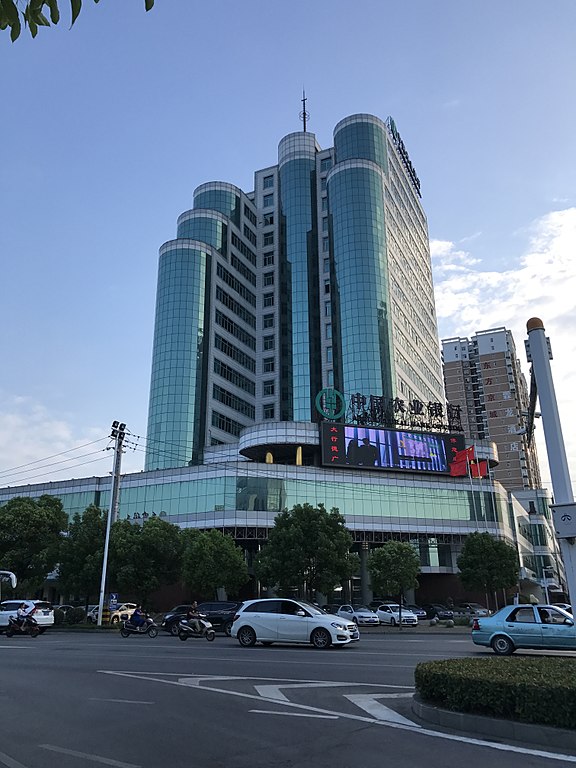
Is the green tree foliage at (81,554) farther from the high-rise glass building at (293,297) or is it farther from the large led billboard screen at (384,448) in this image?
the high-rise glass building at (293,297)

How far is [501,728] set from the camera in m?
7.91

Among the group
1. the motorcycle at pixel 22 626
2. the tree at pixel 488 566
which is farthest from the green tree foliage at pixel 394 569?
the motorcycle at pixel 22 626

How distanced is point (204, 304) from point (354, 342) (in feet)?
80.1

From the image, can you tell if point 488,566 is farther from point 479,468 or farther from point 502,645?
point 502,645

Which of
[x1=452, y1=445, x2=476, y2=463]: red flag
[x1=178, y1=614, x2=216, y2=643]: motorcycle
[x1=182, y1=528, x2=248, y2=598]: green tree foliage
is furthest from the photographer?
[x1=452, y1=445, x2=476, y2=463]: red flag

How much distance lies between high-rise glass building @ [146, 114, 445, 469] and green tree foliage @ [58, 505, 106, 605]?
37.7 meters

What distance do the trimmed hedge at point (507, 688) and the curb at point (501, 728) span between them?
0.14m

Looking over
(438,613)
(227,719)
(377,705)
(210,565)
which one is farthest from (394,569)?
(227,719)

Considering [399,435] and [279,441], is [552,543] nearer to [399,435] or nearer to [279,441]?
[399,435]

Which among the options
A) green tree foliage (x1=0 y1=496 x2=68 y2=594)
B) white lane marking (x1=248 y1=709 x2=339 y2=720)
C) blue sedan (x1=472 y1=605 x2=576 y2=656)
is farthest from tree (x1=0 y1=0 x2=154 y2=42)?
green tree foliage (x1=0 y1=496 x2=68 y2=594)

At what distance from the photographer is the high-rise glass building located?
8988 centimetres

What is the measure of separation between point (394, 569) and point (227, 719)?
124 ft

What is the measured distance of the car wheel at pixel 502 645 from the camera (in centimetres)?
1917

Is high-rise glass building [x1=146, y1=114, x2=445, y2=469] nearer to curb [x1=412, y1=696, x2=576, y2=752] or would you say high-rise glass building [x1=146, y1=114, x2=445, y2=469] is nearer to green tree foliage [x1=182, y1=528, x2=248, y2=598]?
green tree foliage [x1=182, y1=528, x2=248, y2=598]
